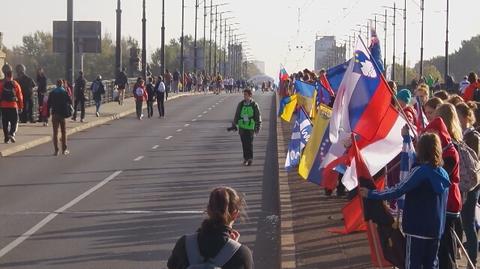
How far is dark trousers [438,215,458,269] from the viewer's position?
9227 millimetres

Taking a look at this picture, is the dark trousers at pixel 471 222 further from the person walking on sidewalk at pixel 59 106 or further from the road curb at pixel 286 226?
the person walking on sidewalk at pixel 59 106

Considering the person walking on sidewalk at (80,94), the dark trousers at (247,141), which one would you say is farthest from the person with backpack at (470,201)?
the person walking on sidewalk at (80,94)

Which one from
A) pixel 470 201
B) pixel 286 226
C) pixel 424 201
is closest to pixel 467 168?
pixel 470 201

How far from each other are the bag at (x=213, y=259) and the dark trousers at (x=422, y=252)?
10.4 feet

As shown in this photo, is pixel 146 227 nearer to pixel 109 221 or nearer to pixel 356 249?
pixel 109 221

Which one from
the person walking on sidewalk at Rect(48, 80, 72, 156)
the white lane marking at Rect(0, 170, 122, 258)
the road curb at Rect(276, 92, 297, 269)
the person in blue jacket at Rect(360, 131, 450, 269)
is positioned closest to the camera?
the person in blue jacket at Rect(360, 131, 450, 269)

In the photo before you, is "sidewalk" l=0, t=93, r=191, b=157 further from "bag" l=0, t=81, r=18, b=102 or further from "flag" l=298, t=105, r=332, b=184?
"flag" l=298, t=105, r=332, b=184

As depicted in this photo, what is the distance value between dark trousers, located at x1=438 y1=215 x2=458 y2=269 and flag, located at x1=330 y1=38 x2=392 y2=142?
125cm

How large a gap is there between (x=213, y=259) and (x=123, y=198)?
11.9 metres

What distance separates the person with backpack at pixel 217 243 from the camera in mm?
5883

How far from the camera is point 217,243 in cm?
592

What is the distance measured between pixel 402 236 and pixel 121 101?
141 feet

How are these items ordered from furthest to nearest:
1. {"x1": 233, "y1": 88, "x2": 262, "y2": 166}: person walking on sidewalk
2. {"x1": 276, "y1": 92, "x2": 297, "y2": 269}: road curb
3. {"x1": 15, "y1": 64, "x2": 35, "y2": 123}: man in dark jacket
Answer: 1. {"x1": 15, "y1": 64, "x2": 35, "y2": 123}: man in dark jacket
2. {"x1": 233, "y1": 88, "x2": 262, "y2": 166}: person walking on sidewalk
3. {"x1": 276, "y1": 92, "x2": 297, "y2": 269}: road curb

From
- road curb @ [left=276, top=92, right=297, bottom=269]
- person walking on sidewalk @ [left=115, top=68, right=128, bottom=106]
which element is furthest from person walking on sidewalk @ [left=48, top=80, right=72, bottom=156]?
person walking on sidewalk @ [left=115, top=68, right=128, bottom=106]
